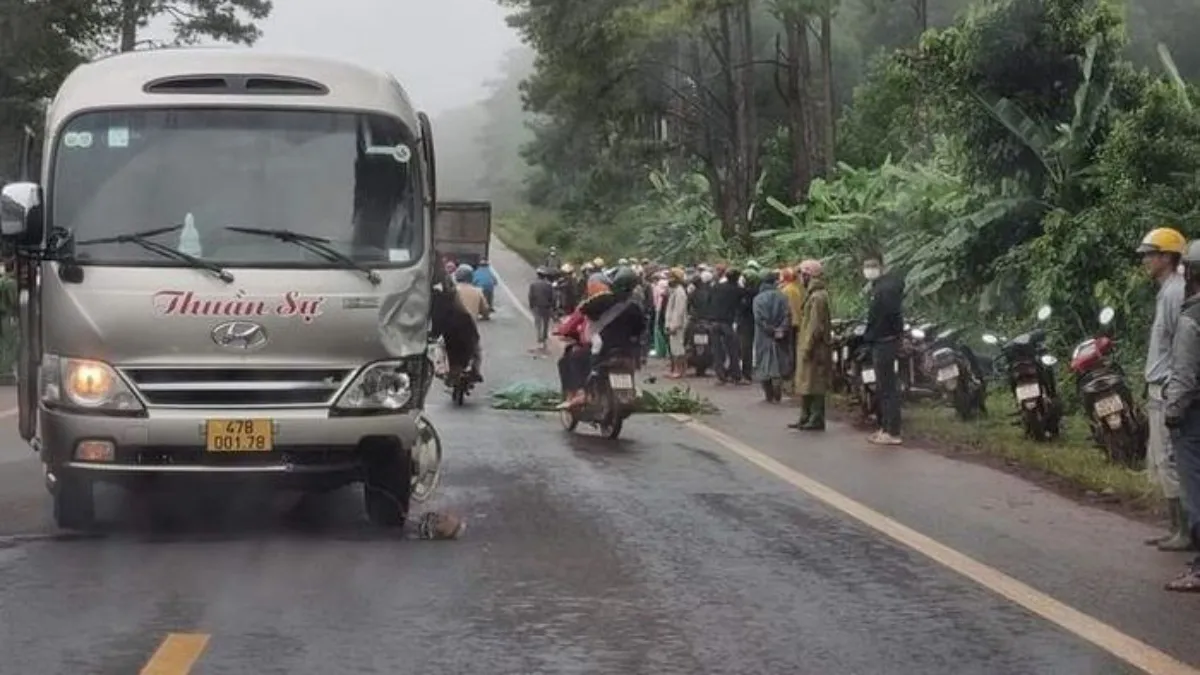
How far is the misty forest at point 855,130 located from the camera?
1927cm

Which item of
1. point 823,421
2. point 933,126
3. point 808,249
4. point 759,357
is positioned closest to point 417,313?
point 823,421

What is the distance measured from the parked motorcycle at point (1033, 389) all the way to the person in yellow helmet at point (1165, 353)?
18.0 feet

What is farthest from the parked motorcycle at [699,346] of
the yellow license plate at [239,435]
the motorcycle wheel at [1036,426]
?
the yellow license plate at [239,435]

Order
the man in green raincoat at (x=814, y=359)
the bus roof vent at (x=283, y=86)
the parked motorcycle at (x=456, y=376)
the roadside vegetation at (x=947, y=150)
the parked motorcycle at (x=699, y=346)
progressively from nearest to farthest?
the bus roof vent at (x=283, y=86), the man in green raincoat at (x=814, y=359), the roadside vegetation at (x=947, y=150), the parked motorcycle at (x=456, y=376), the parked motorcycle at (x=699, y=346)

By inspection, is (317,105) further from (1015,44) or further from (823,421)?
(1015,44)

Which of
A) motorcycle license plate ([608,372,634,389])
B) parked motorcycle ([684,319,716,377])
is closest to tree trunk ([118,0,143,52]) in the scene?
parked motorcycle ([684,319,716,377])

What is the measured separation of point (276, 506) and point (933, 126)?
14.4 metres

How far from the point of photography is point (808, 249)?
3275 cm

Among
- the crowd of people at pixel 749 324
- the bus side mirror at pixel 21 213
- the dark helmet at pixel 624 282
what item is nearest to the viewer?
the bus side mirror at pixel 21 213

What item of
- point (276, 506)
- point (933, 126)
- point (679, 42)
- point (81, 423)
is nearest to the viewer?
point (81, 423)

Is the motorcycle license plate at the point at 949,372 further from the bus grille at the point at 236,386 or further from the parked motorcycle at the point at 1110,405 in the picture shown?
the bus grille at the point at 236,386

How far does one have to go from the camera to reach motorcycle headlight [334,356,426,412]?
9.57m

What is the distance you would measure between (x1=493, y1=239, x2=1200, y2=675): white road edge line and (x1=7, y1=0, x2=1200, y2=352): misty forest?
21.7ft

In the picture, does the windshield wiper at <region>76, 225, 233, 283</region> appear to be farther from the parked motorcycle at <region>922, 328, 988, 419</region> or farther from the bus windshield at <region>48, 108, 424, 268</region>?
the parked motorcycle at <region>922, 328, 988, 419</region>
